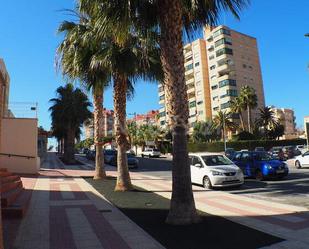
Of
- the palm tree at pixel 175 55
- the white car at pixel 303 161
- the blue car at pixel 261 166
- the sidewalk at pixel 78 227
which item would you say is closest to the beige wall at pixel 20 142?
the sidewalk at pixel 78 227

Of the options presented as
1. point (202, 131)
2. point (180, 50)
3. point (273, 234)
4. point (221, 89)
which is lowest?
point (273, 234)

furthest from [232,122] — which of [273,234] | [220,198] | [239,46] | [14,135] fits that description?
[273,234]

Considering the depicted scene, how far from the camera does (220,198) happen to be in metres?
14.2

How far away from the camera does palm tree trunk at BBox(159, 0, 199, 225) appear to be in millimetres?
9344

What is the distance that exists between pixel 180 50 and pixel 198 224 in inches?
163

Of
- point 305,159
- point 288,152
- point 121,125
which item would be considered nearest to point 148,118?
point 288,152

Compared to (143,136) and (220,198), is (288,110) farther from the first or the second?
(220,198)

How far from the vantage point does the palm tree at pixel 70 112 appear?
43.8 meters

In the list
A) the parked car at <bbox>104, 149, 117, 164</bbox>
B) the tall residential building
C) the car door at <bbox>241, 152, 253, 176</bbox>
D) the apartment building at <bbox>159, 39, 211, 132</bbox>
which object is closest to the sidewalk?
the car door at <bbox>241, 152, 253, 176</bbox>

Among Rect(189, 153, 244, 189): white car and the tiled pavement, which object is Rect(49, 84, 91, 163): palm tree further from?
the tiled pavement

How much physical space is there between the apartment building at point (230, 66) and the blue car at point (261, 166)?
75.9 metres

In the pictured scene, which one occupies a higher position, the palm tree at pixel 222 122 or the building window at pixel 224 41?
the building window at pixel 224 41

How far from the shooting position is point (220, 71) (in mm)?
101750

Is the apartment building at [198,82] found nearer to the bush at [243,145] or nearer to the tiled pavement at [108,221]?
the bush at [243,145]
